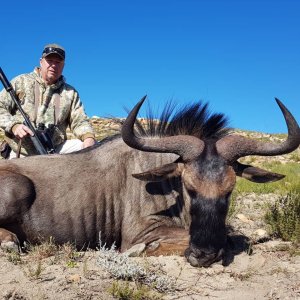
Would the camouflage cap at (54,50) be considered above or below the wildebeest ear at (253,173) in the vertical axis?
above

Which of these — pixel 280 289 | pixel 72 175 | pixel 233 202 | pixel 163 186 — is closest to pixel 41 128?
pixel 72 175

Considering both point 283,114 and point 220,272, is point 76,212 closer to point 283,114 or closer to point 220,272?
point 220,272

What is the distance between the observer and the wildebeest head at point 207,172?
3936mm

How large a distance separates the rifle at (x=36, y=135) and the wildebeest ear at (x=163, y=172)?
6.19ft

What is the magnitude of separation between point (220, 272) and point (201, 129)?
5.83ft

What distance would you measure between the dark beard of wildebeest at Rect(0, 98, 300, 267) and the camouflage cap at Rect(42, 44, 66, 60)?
198 centimetres

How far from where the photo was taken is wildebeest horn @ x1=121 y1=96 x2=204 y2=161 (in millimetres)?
4281

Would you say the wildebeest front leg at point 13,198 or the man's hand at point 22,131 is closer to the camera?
the wildebeest front leg at point 13,198

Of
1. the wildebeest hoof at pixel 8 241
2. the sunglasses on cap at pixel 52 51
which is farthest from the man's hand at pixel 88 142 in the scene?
the wildebeest hoof at pixel 8 241

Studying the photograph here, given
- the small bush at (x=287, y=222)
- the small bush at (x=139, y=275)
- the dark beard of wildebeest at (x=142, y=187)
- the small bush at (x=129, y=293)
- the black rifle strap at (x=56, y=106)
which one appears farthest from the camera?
the black rifle strap at (x=56, y=106)

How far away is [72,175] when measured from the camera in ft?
16.3

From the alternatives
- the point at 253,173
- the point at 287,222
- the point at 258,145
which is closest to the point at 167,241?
the point at 253,173

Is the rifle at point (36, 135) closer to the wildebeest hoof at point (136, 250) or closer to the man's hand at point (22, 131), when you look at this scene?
the man's hand at point (22, 131)

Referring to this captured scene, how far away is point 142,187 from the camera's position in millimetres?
4938
